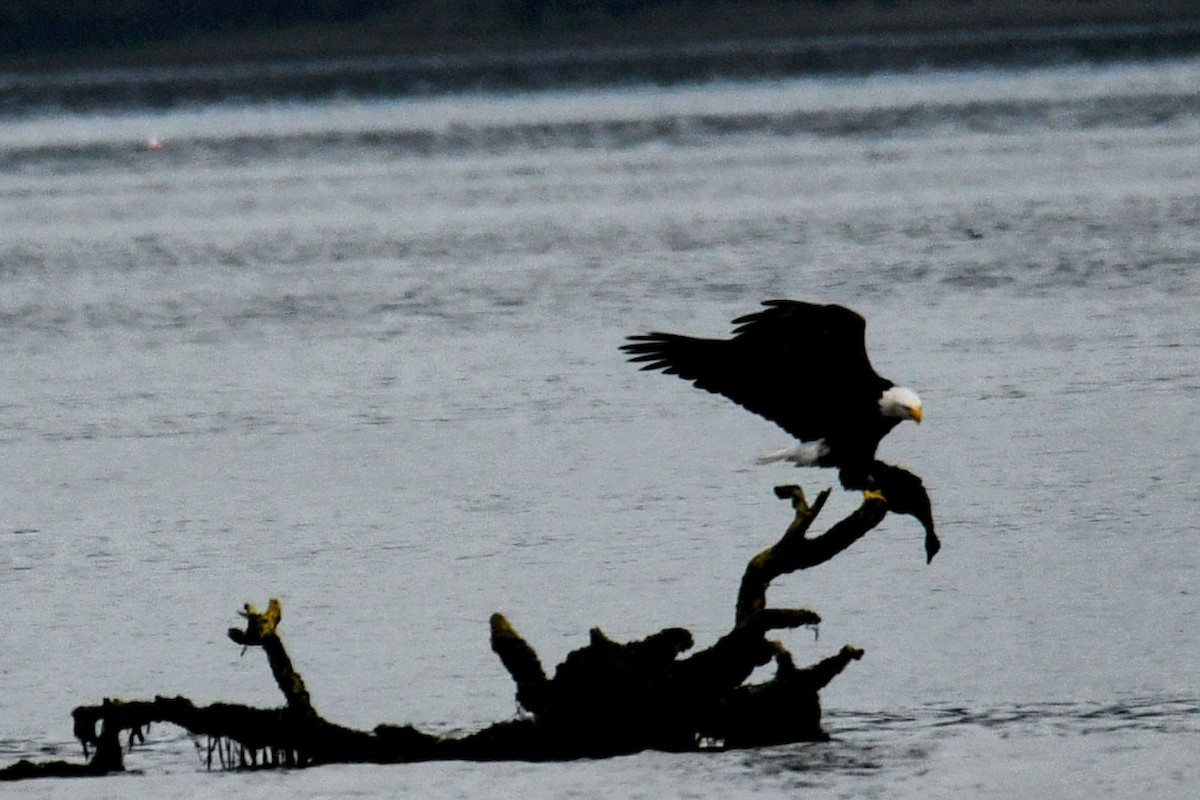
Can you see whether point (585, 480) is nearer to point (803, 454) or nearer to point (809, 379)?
point (803, 454)

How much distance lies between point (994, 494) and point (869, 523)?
4399 mm

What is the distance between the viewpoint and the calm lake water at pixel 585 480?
25.1 feet

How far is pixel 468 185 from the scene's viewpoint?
117 ft

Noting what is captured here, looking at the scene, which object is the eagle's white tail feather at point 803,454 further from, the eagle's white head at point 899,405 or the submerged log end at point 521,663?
the submerged log end at point 521,663

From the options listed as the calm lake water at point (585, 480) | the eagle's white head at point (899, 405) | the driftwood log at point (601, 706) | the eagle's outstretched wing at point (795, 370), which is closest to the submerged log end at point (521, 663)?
the driftwood log at point (601, 706)

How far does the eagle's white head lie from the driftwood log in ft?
2.05

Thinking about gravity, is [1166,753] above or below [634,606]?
below

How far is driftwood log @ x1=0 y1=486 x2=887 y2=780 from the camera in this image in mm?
6672

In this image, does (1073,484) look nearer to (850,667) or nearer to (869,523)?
(850,667)

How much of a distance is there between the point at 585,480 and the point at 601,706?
4830 mm

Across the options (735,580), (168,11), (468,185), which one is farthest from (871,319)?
(168,11)

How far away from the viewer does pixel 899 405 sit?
7.41 meters

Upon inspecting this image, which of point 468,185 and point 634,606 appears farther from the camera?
point 468,185

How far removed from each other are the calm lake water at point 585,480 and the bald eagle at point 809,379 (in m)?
0.79
